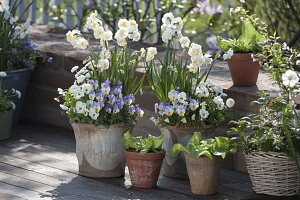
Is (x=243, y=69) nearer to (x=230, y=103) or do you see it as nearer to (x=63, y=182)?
(x=230, y=103)

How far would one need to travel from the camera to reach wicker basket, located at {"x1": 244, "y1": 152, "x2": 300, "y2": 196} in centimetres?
531

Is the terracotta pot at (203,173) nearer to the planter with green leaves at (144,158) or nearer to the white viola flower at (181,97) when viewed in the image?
the planter with green leaves at (144,158)

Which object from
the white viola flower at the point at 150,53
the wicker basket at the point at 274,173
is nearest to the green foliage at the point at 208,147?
the wicker basket at the point at 274,173

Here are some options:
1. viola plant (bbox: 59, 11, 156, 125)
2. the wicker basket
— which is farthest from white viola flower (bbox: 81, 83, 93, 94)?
the wicker basket

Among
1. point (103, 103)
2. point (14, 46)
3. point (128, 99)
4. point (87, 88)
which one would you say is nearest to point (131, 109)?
point (128, 99)

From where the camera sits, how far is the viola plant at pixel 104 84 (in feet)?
18.6

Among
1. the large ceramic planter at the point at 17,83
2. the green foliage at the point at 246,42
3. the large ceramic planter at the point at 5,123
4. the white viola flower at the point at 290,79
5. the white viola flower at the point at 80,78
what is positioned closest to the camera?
the white viola flower at the point at 290,79

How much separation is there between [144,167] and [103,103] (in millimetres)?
437

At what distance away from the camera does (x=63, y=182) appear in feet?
18.9

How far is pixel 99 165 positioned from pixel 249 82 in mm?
1016

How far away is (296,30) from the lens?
23.2 ft

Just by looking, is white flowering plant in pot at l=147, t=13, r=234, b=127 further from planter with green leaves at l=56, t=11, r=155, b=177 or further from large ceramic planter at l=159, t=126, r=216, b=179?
planter with green leaves at l=56, t=11, r=155, b=177

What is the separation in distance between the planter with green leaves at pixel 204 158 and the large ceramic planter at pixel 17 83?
1.75 m

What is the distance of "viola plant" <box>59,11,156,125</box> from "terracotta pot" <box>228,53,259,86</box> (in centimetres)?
53
